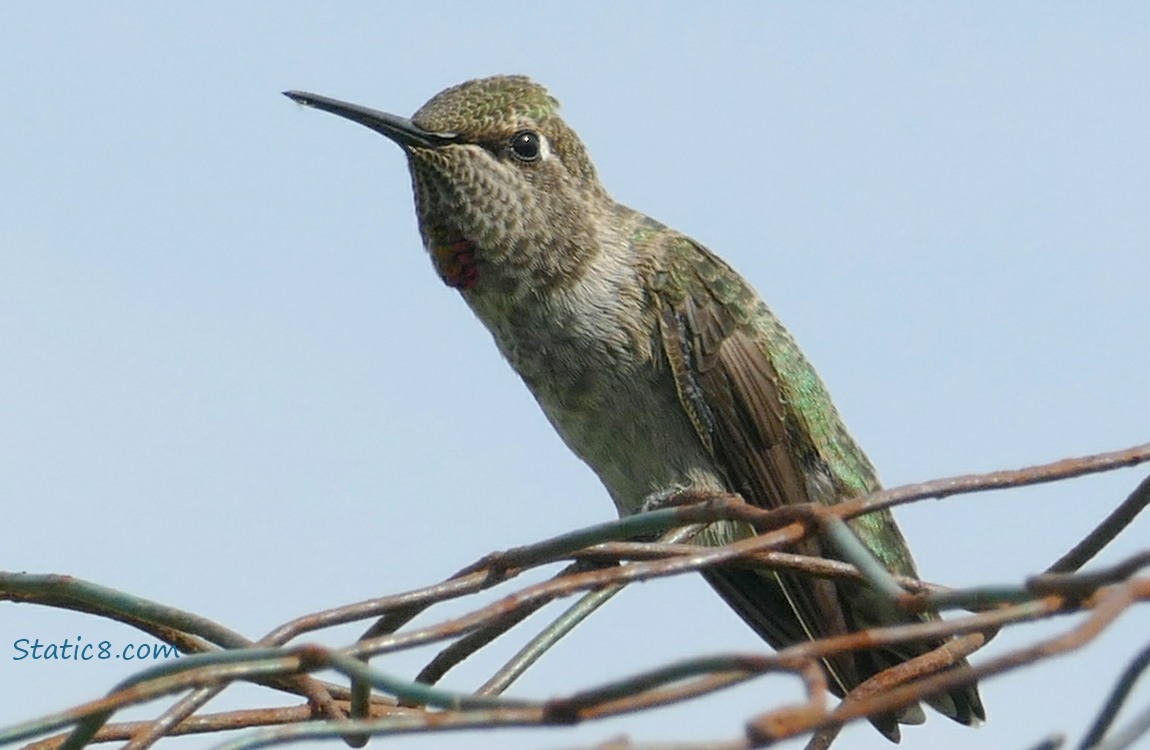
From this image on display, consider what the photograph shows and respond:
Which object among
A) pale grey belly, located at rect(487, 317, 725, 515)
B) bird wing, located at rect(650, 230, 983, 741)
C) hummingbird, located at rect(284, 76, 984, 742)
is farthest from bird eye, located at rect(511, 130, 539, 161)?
pale grey belly, located at rect(487, 317, 725, 515)

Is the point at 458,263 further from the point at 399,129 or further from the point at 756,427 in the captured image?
the point at 756,427

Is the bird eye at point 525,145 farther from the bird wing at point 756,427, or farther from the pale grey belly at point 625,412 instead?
the pale grey belly at point 625,412

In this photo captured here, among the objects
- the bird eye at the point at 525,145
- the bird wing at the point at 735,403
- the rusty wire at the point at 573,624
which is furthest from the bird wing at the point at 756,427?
the rusty wire at the point at 573,624

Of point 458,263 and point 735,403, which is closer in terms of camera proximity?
point 735,403

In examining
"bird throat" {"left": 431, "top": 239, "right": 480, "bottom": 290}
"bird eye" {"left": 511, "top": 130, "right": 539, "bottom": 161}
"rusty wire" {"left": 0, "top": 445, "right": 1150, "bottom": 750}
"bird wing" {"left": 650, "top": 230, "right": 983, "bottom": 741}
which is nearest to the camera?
"rusty wire" {"left": 0, "top": 445, "right": 1150, "bottom": 750}

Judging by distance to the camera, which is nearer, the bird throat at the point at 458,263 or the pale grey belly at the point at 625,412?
the pale grey belly at the point at 625,412

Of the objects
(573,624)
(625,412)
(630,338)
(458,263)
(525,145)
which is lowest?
(573,624)

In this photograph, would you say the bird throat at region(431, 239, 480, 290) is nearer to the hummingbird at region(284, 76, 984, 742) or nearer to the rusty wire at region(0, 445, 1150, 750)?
the hummingbird at region(284, 76, 984, 742)

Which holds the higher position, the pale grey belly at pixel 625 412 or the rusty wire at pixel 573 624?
the pale grey belly at pixel 625 412

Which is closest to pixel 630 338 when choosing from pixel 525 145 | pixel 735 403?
pixel 735 403
